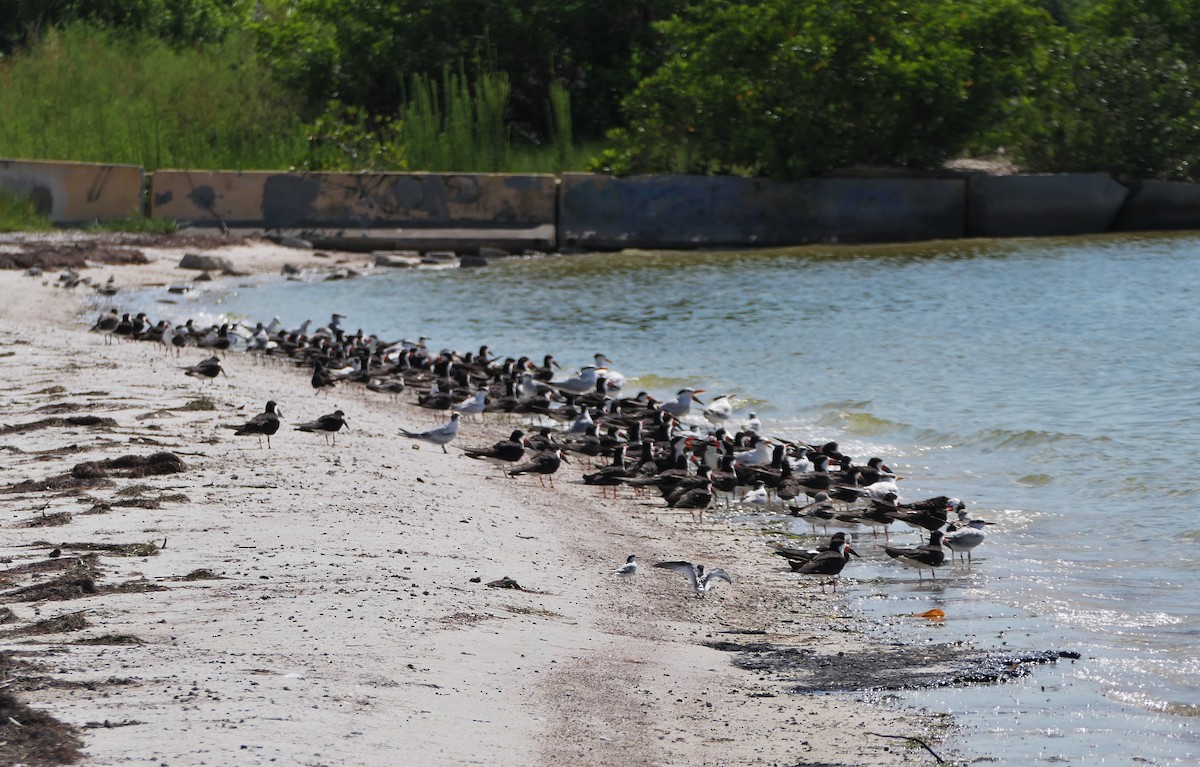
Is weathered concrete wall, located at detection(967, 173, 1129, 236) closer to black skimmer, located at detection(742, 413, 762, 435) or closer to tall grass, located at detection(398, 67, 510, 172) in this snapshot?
tall grass, located at detection(398, 67, 510, 172)

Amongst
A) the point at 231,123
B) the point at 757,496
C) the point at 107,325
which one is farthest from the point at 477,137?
the point at 757,496

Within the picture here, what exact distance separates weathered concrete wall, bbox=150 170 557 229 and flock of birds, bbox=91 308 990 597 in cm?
1247

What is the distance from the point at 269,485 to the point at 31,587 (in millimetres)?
2877

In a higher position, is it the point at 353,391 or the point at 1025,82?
the point at 1025,82

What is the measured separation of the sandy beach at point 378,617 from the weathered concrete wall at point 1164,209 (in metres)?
23.4

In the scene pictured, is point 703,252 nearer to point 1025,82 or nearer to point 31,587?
point 1025,82

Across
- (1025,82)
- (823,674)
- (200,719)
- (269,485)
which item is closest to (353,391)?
(269,485)

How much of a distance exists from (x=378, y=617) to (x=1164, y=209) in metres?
28.8

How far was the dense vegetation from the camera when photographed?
1239 inches

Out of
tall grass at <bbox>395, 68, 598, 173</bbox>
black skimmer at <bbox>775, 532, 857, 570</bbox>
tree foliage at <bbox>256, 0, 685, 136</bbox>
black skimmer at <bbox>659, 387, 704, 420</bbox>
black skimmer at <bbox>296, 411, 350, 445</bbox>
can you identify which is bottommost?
black skimmer at <bbox>659, 387, 704, 420</bbox>

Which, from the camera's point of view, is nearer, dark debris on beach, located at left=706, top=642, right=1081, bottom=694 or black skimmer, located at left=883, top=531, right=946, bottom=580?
dark debris on beach, located at left=706, top=642, right=1081, bottom=694

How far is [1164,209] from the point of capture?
103ft

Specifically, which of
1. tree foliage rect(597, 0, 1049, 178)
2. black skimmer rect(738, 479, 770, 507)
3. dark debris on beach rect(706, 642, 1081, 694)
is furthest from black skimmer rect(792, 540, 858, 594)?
tree foliage rect(597, 0, 1049, 178)

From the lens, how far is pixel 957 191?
31.3m
